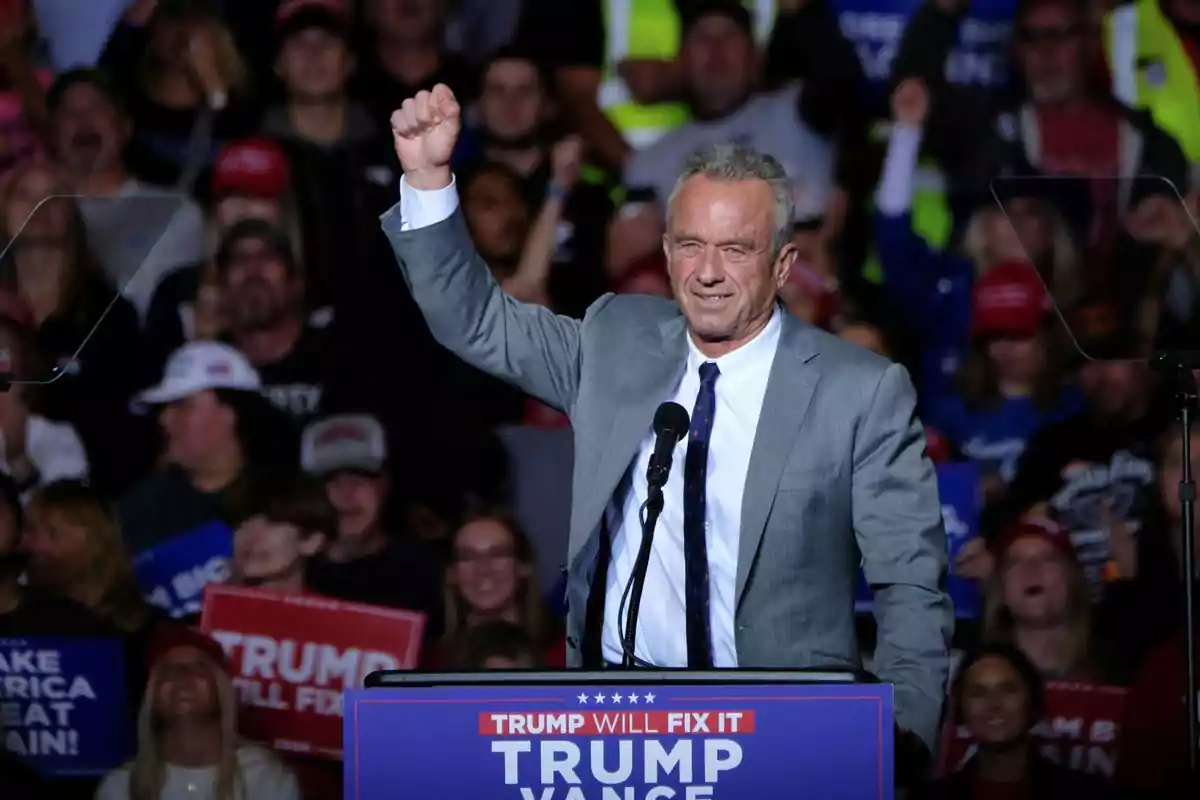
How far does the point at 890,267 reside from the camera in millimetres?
4398

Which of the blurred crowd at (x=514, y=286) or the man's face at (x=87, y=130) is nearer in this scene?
the blurred crowd at (x=514, y=286)

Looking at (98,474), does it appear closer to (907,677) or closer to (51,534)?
(51,534)

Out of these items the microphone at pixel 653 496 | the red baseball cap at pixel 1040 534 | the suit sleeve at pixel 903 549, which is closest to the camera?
the microphone at pixel 653 496

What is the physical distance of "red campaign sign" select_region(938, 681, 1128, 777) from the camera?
4336 mm

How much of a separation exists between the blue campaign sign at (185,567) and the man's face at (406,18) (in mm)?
1272

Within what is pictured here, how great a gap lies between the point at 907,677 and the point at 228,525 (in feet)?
8.52

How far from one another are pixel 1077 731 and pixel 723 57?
185cm

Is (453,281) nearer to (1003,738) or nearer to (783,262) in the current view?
(783,262)

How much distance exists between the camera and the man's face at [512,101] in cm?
440

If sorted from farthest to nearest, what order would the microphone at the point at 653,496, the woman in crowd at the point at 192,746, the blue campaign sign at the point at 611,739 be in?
the woman in crowd at the point at 192,746
the microphone at the point at 653,496
the blue campaign sign at the point at 611,739

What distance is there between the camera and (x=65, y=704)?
4258mm

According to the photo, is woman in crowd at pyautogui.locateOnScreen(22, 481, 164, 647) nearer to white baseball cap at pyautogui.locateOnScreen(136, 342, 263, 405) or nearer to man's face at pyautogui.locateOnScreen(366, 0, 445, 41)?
white baseball cap at pyautogui.locateOnScreen(136, 342, 263, 405)

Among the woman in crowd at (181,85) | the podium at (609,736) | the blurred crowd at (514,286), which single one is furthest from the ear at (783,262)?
the woman in crowd at (181,85)

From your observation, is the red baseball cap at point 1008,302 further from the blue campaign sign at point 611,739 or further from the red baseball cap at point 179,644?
the blue campaign sign at point 611,739
